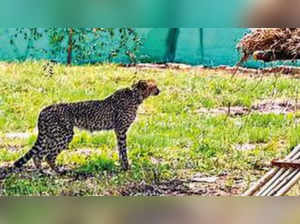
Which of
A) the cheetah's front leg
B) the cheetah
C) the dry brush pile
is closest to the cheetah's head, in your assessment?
the cheetah

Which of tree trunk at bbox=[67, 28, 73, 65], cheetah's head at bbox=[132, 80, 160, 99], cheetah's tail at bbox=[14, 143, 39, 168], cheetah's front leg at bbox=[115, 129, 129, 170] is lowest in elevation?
cheetah's tail at bbox=[14, 143, 39, 168]

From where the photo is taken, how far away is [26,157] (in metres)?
4.41

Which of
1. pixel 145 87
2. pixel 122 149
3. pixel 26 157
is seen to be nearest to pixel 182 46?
pixel 145 87

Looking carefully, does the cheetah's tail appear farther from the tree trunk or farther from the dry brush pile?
the dry brush pile

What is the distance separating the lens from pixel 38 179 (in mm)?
4430

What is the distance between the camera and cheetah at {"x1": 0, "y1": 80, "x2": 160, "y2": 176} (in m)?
4.41

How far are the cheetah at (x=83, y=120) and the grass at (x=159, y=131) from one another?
25mm

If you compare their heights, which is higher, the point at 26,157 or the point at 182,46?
the point at 182,46

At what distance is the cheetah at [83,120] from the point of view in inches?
173

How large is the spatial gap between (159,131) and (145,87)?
0.19 m

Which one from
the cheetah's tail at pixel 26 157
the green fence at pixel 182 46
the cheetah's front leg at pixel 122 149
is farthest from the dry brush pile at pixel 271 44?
the cheetah's tail at pixel 26 157

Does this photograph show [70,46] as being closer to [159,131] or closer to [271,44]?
[159,131]
